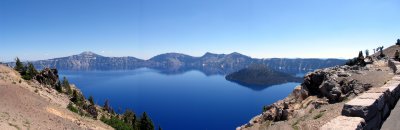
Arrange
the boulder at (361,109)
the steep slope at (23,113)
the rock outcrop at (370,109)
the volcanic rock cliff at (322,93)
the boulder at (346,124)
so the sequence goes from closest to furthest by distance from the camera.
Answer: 1. the boulder at (346,124)
2. the rock outcrop at (370,109)
3. the boulder at (361,109)
4. the volcanic rock cliff at (322,93)
5. the steep slope at (23,113)

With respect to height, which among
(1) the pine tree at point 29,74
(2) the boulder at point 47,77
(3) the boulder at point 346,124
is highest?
(3) the boulder at point 346,124

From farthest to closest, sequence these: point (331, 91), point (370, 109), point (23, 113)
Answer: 1. point (23, 113)
2. point (331, 91)
3. point (370, 109)

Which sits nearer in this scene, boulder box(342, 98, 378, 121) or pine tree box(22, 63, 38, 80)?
boulder box(342, 98, 378, 121)

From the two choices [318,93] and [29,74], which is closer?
[318,93]

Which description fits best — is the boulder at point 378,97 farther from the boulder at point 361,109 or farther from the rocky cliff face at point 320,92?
the rocky cliff face at point 320,92

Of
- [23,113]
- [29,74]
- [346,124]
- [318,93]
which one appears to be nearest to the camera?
[346,124]

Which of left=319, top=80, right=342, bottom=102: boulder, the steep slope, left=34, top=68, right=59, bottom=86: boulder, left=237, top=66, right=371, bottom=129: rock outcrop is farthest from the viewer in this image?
left=34, top=68, right=59, bottom=86: boulder

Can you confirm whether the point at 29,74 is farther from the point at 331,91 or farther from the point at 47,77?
the point at 331,91

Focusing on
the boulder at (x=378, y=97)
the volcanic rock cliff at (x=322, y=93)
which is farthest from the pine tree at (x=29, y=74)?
the boulder at (x=378, y=97)

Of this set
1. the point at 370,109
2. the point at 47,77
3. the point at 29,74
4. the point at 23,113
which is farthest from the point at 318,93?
the point at 47,77

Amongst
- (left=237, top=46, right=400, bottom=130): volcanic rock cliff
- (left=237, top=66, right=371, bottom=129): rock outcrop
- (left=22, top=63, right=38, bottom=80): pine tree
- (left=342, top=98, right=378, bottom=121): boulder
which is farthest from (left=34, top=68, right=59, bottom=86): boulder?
(left=342, top=98, right=378, bottom=121): boulder

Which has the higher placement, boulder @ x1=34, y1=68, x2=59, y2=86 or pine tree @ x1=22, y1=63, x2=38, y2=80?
pine tree @ x1=22, y1=63, x2=38, y2=80

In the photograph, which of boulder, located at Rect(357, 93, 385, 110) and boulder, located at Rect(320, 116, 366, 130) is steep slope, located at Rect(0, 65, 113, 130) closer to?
boulder, located at Rect(320, 116, 366, 130)

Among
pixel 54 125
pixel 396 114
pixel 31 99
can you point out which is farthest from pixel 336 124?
pixel 31 99
